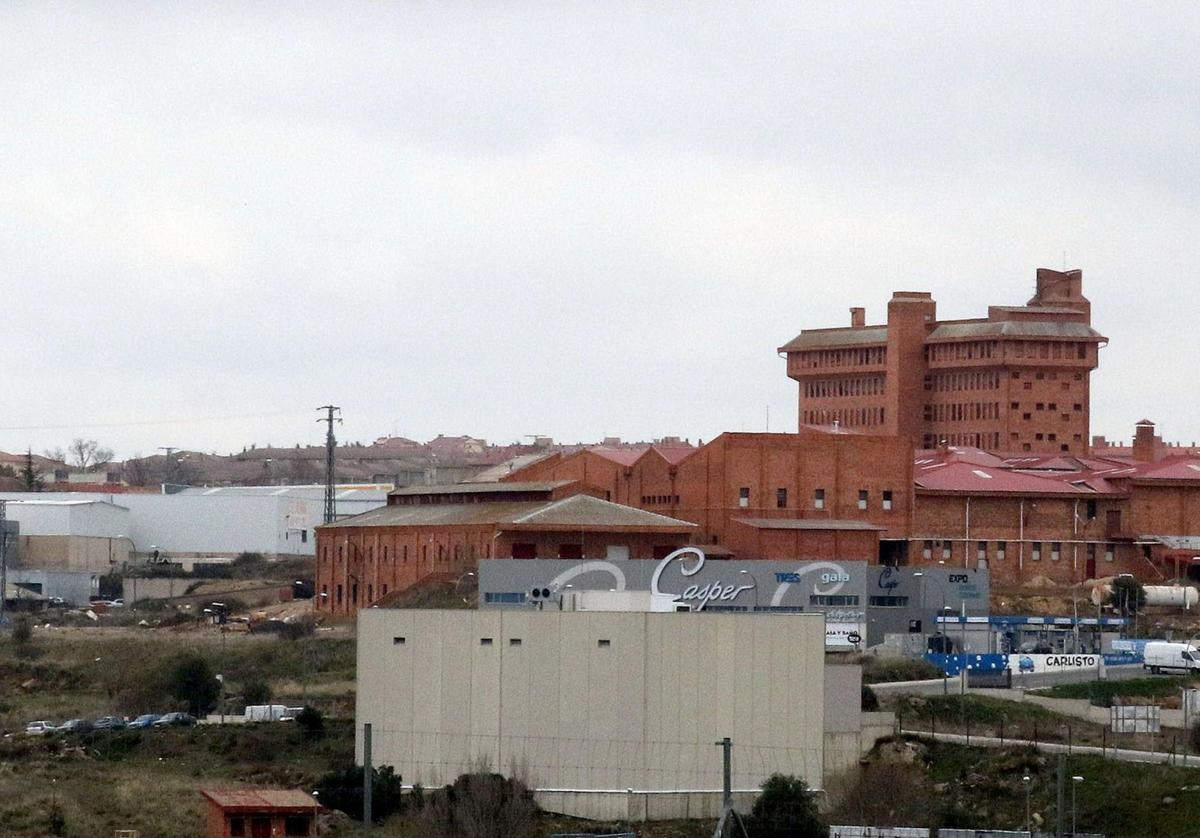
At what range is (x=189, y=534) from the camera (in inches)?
5674

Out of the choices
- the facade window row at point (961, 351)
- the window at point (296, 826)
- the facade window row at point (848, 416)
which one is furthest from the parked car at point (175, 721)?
the facade window row at point (848, 416)

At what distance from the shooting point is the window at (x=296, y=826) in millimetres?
54938

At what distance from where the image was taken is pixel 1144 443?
125m

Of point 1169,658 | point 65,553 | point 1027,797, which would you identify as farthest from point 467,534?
point 1027,797

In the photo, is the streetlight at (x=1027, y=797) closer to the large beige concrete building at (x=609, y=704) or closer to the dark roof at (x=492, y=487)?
the large beige concrete building at (x=609, y=704)

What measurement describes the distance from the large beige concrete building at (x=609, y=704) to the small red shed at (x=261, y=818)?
719cm

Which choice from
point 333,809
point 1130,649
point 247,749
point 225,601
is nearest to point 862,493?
point 1130,649

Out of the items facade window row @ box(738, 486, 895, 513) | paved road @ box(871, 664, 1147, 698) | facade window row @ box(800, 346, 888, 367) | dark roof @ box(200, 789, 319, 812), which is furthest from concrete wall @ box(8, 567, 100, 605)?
dark roof @ box(200, 789, 319, 812)

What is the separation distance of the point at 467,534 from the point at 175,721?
2576 centimetres

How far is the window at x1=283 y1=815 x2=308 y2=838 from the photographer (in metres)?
54.9

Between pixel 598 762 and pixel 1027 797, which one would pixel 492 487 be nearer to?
pixel 598 762

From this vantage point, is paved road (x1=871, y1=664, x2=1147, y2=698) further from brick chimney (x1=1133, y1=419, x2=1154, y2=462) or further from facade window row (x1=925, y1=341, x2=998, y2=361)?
facade window row (x1=925, y1=341, x2=998, y2=361)

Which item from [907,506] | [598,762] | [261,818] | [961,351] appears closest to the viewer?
[261,818]

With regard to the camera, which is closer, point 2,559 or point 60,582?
point 2,559
